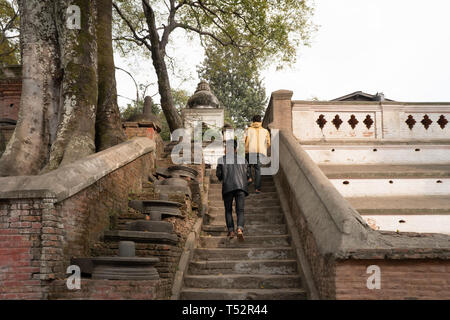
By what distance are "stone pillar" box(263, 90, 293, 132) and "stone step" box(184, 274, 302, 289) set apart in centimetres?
512

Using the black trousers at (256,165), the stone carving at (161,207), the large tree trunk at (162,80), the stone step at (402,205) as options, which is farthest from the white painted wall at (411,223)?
the large tree trunk at (162,80)

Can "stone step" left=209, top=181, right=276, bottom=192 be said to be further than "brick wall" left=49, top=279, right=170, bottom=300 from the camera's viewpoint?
Yes

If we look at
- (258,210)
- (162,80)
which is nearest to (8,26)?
(162,80)

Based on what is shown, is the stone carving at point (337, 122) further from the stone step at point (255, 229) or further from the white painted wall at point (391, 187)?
the stone step at point (255, 229)

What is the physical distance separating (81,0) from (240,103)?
33.4m

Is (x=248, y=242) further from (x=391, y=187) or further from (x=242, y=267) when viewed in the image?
(x=391, y=187)

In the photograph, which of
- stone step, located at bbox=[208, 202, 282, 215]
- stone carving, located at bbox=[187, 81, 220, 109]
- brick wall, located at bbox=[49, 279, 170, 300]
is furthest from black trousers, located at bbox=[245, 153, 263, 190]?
stone carving, located at bbox=[187, 81, 220, 109]

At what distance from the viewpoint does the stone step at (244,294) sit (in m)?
5.62

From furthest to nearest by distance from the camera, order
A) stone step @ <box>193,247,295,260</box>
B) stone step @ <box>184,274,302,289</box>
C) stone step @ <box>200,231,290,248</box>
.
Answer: stone step @ <box>200,231,290,248</box>, stone step @ <box>193,247,295,260</box>, stone step @ <box>184,274,302,289</box>

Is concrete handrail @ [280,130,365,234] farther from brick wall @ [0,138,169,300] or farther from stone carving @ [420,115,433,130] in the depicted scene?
stone carving @ [420,115,433,130]

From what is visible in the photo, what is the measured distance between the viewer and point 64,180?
5.13 meters

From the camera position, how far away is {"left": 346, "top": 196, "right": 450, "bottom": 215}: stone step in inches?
292

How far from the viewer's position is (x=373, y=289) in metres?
4.26

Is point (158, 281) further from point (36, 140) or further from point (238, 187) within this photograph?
point (36, 140)
